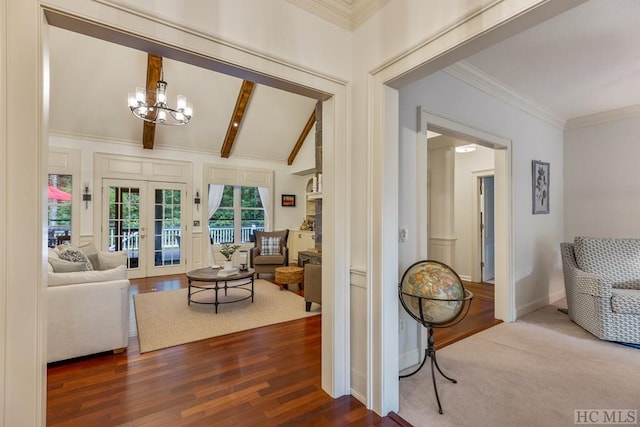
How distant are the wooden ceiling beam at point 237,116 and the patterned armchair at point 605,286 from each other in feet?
18.3

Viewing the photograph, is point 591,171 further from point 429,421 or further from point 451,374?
→ point 429,421

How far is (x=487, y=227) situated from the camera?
228 inches

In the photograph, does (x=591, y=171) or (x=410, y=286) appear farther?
(x=591, y=171)

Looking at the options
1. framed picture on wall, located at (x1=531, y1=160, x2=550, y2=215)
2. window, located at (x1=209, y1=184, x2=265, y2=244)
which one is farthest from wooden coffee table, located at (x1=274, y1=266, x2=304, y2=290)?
framed picture on wall, located at (x1=531, y1=160, x2=550, y2=215)

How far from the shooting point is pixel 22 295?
120 centimetres

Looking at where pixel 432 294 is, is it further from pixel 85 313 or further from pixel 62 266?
pixel 62 266

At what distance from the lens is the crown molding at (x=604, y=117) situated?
12.9 ft

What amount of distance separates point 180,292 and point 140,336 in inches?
68.2

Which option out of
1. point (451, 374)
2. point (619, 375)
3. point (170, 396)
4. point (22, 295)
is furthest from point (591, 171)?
point (22, 295)

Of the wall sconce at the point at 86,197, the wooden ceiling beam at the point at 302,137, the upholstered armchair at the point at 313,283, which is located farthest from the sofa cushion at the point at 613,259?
the wall sconce at the point at 86,197

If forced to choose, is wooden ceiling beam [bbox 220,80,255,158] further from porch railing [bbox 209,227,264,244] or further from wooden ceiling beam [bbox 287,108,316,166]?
porch railing [bbox 209,227,264,244]

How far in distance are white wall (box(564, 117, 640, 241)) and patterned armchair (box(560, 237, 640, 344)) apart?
0.99m

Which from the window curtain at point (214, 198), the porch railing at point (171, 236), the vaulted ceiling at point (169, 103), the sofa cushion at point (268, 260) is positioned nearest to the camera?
the vaulted ceiling at point (169, 103)

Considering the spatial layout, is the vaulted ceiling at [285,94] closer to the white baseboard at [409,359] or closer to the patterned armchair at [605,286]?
the patterned armchair at [605,286]
